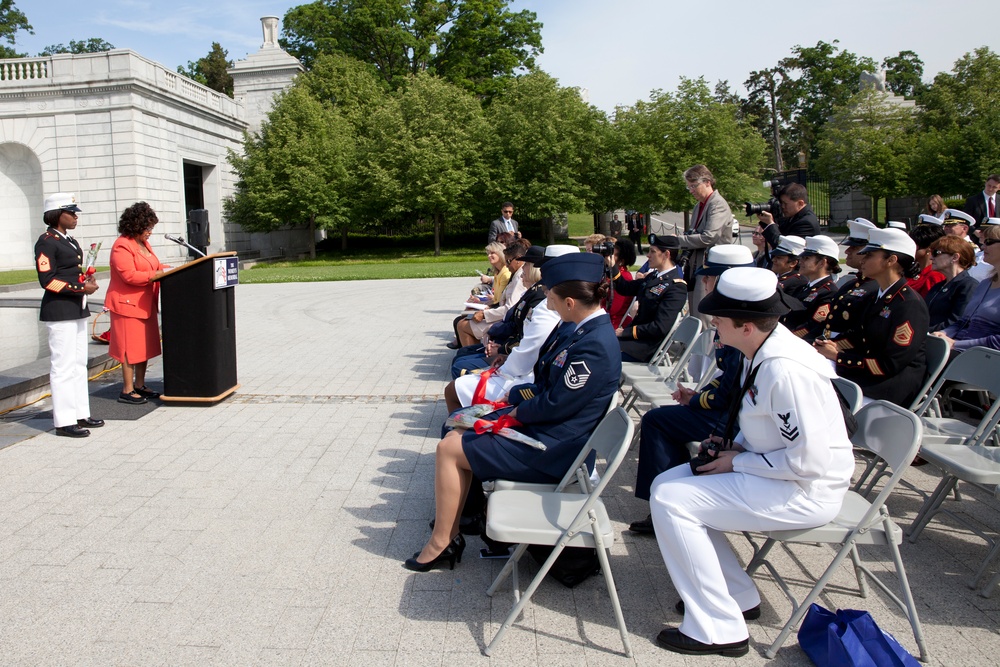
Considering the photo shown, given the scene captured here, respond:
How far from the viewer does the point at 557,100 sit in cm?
4275

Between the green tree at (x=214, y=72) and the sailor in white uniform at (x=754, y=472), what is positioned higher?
the green tree at (x=214, y=72)

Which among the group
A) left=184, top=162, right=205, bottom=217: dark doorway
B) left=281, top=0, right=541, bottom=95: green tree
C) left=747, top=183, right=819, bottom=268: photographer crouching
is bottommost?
left=747, top=183, right=819, bottom=268: photographer crouching

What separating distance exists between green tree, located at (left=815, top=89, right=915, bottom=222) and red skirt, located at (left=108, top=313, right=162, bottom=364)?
3930 centimetres

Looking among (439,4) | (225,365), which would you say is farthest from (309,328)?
(439,4)

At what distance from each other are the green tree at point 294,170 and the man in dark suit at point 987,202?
32952 millimetres

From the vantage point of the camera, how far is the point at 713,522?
10.8ft

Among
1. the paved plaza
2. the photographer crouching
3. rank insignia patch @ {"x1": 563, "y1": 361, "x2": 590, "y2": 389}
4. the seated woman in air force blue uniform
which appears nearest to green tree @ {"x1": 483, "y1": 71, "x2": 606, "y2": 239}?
the photographer crouching

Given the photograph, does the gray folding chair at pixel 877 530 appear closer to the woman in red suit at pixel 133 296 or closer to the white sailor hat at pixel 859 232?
the white sailor hat at pixel 859 232

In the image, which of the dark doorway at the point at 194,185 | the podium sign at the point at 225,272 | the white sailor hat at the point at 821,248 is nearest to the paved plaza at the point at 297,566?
the podium sign at the point at 225,272

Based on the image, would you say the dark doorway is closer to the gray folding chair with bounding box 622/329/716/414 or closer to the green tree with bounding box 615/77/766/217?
the green tree with bounding box 615/77/766/217

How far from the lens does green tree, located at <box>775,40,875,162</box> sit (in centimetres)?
7362

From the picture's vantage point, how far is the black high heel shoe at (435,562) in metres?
4.08

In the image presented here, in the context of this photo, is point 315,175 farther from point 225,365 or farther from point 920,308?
point 920,308

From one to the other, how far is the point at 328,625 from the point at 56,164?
37.9m
